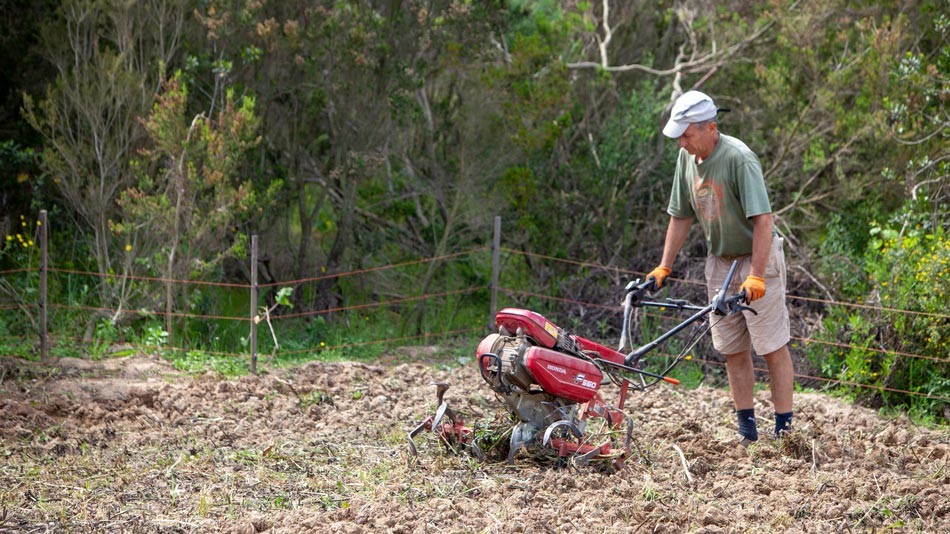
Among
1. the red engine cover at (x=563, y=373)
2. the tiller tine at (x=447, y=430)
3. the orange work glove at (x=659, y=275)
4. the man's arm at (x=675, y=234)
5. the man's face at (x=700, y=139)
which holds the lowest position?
the tiller tine at (x=447, y=430)

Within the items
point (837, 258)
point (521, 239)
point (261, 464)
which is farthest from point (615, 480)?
point (521, 239)

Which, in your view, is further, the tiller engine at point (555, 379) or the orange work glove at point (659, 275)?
the orange work glove at point (659, 275)

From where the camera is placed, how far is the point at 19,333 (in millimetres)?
8664

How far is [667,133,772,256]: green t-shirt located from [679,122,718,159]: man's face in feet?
0.13

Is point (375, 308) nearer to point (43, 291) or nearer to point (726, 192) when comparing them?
point (43, 291)

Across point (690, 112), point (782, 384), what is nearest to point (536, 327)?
point (690, 112)

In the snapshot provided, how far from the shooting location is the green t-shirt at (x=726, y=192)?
17.3 ft

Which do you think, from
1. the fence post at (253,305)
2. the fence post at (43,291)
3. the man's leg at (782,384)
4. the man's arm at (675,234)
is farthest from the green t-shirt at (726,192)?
the fence post at (43,291)

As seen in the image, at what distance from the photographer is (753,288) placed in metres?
5.13

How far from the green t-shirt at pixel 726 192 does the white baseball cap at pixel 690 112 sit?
0.21m

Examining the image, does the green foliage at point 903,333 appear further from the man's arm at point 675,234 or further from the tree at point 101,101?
the tree at point 101,101

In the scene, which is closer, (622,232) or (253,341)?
(253,341)

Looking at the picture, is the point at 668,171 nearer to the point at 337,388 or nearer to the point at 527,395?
A: the point at 337,388

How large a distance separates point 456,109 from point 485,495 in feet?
20.4
